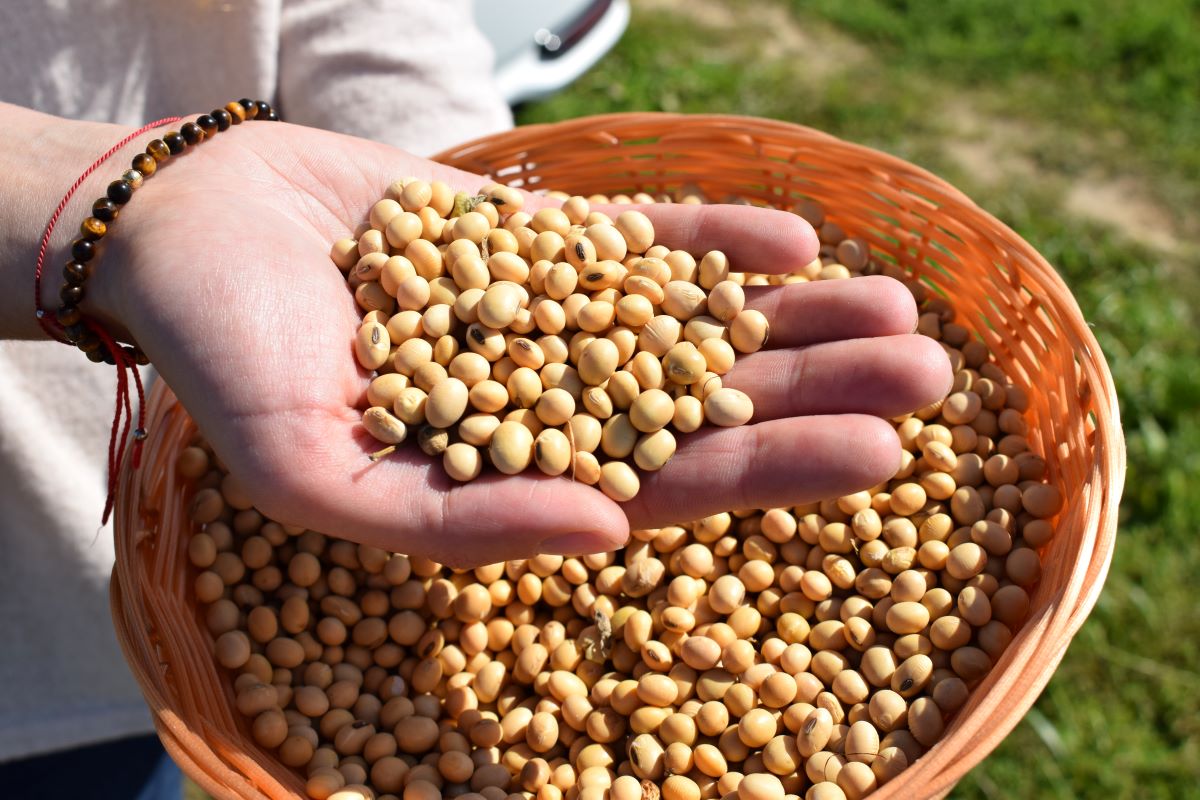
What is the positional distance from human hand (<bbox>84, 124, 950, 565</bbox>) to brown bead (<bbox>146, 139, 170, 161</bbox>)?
0.11ft

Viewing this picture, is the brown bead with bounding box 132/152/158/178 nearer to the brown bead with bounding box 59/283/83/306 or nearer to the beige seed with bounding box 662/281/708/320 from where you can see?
the brown bead with bounding box 59/283/83/306

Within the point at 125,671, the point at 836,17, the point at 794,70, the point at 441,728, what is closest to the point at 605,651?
the point at 441,728

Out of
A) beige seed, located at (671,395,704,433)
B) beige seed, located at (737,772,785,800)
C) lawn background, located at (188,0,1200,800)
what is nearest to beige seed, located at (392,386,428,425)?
beige seed, located at (671,395,704,433)

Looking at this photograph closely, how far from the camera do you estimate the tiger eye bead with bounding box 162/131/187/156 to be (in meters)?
1.88

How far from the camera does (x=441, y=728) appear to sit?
6.59 feet

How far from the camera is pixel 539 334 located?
204 cm

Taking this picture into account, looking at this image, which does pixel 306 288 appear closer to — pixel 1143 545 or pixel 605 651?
pixel 605 651

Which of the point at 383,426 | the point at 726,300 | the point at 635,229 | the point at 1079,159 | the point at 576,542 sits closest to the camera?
the point at 576,542

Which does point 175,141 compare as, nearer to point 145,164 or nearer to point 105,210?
point 145,164

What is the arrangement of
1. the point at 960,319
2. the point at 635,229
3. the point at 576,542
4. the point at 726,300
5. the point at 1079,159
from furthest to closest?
1. the point at 1079,159
2. the point at 960,319
3. the point at 635,229
4. the point at 726,300
5. the point at 576,542

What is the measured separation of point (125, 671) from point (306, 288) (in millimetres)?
1059

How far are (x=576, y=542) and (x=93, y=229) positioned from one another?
0.95 m

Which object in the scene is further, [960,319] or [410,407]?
[960,319]

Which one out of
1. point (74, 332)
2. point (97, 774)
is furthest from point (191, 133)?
point (97, 774)
